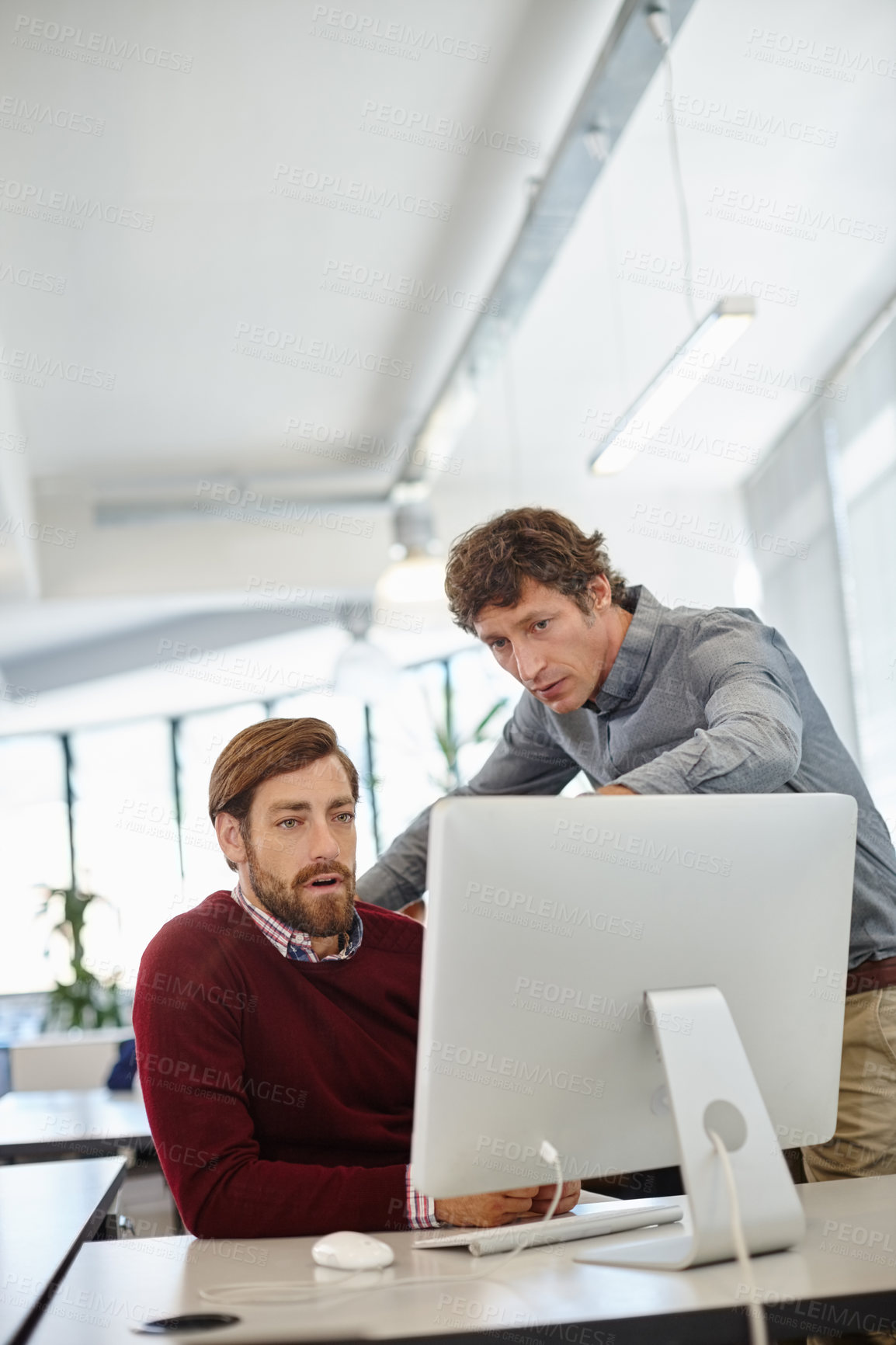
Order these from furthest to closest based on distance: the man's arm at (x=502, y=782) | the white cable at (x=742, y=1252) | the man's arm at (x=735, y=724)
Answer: the man's arm at (x=502, y=782) < the man's arm at (x=735, y=724) < the white cable at (x=742, y=1252)

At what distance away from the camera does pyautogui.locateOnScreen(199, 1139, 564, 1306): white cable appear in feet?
3.84

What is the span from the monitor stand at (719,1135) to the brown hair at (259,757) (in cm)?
87

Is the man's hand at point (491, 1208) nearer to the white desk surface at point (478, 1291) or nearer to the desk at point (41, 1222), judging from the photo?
the white desk surface at point (478, 1291)

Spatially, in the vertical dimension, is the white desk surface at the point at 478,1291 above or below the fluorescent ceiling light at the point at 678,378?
below

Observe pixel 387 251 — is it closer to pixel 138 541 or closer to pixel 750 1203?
pixel 138 541

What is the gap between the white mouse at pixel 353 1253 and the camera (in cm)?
127

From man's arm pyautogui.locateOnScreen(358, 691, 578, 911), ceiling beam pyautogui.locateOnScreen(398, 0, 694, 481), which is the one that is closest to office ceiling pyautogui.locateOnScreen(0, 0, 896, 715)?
ceiling beam pyautogui.locateOnScreen(398, 0, 694, 481)

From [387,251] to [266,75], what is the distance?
42.1 inches

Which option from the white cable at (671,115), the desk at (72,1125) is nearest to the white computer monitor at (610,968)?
the desk at (72,1125)

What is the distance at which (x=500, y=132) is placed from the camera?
12.0 ft

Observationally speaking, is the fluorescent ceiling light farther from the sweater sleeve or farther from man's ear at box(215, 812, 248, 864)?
the sweater sleeve

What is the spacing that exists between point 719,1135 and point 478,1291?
29cm

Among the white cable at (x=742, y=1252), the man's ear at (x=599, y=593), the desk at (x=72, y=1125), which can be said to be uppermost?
the man's ear at (x=599, y=593)

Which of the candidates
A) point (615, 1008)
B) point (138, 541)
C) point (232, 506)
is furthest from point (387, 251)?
point (615, 1008)
